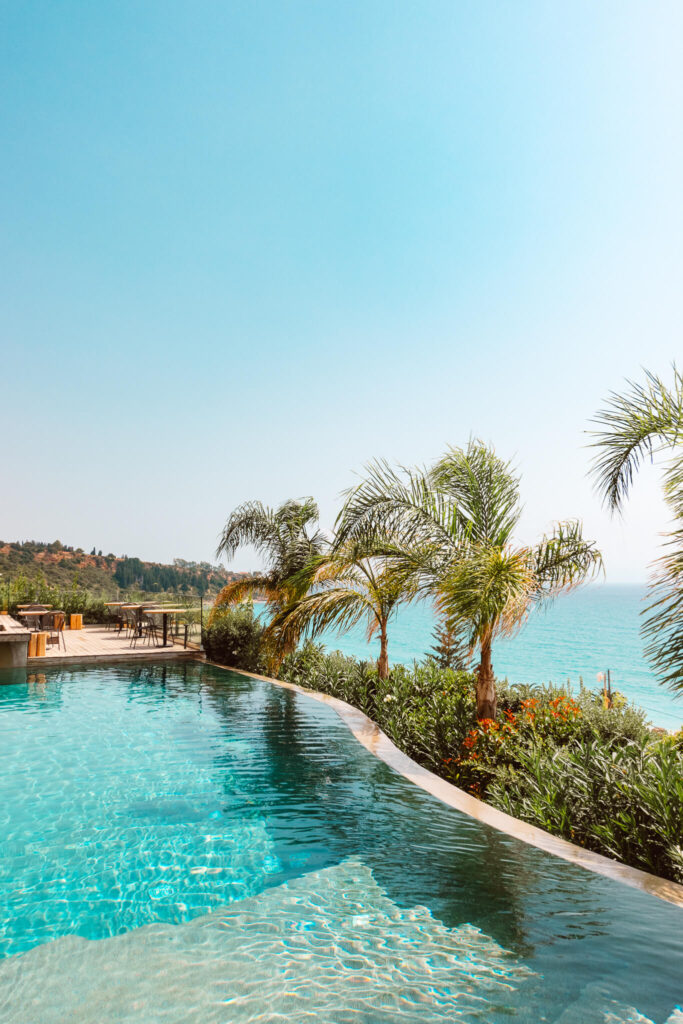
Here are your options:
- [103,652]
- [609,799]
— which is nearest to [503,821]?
[609,799]

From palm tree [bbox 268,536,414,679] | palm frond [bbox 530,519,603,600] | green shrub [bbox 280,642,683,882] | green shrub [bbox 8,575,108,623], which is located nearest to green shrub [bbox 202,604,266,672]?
green shrub [bbox 280,642,683,882]

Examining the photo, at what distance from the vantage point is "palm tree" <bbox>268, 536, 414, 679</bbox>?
27.2ft

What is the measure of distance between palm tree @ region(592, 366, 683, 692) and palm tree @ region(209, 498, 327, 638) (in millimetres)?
6495

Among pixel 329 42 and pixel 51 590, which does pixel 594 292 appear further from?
pixel 51 590

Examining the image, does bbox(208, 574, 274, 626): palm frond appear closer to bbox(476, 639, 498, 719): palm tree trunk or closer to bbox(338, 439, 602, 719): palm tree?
bbox(338, 439, 602, 719): palm tree

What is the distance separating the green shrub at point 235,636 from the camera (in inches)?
496

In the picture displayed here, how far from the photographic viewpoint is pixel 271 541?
37.9 ft

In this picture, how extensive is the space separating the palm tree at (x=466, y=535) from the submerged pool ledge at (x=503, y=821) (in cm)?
121

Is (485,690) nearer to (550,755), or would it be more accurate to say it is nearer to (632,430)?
(550,755)

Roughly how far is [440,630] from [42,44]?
14618 mm

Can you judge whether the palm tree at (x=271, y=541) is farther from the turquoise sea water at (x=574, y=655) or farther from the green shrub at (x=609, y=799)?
the turquoise sea water at (x=574, y=655)

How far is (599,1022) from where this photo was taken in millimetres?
2412

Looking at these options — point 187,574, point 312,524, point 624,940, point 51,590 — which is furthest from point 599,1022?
point 187,574

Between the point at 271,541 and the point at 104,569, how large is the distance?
3984 centimetres
